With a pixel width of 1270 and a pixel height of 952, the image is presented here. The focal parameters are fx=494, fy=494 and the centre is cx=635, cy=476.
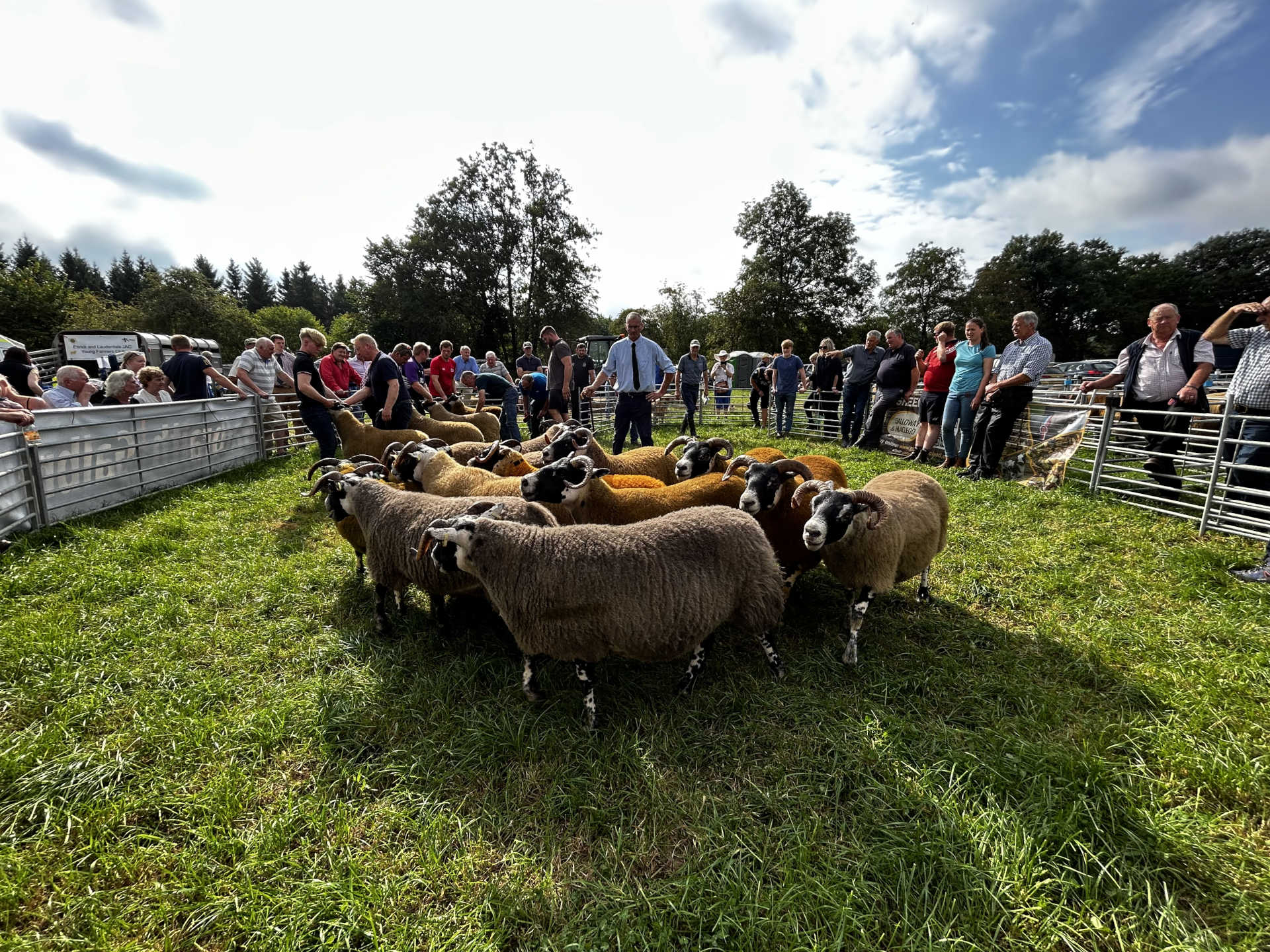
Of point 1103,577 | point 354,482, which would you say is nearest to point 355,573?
point 354,482

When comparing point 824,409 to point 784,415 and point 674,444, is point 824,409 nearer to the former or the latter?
point 784,415

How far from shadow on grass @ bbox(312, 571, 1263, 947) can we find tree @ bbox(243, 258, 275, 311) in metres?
113

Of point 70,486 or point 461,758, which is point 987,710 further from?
point 70,486

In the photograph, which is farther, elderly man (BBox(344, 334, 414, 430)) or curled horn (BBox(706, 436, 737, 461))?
elderly man (BBox(344, 334, 414, 430))

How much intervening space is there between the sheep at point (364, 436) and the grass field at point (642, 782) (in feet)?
10.8

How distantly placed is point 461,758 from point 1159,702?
12.9ft

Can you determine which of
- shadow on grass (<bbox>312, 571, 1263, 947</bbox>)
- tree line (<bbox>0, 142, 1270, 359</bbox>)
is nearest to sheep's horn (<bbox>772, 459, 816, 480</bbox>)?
shadow on grass (<bbox>312, 571, 1263, 947</bbox>)

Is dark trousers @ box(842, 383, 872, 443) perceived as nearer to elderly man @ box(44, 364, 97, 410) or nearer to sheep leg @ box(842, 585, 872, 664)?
sheep leg @ box(842, 585, 872, 664)

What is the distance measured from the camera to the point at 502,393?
36.4ft

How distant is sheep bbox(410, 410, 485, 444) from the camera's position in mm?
7980

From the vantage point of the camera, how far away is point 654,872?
6.75ft

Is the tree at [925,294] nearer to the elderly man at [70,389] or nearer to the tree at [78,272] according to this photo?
the elderly man at [70,389]

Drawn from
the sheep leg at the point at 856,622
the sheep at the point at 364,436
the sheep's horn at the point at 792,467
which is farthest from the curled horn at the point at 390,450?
the sheep leg at the point at 856,622

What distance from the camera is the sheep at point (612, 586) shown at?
2.80 m
